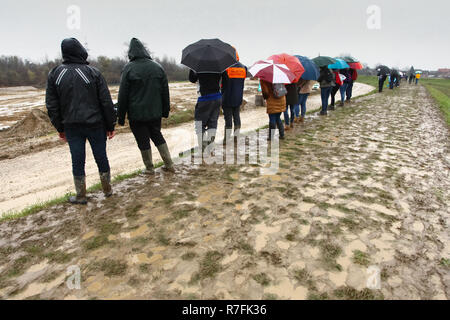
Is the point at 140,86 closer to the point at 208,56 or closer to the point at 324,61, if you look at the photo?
the point at 208,56

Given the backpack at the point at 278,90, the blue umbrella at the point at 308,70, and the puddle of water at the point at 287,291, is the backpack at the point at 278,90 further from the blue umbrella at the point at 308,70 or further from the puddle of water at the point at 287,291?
the puddle of water at the point at 287,291

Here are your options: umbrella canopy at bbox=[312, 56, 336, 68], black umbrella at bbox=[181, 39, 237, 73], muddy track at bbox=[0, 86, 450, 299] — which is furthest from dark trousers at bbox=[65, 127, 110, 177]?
umbrella canopy at bbox=[312, 56, 336, 68]

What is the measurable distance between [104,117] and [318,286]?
3.43m

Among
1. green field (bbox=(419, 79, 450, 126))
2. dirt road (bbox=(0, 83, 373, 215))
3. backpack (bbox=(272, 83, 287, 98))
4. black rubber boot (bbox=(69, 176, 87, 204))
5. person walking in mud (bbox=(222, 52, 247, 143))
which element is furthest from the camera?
green field (bbox=(419, 79, 450, 126))

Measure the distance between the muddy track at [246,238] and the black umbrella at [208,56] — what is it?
1942 millimetres

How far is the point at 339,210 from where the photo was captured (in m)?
3.72

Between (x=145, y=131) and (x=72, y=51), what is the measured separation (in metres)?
1.60

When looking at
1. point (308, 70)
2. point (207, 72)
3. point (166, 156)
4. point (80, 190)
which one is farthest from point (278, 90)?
point (80, 190)

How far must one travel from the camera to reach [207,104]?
18.0 ft

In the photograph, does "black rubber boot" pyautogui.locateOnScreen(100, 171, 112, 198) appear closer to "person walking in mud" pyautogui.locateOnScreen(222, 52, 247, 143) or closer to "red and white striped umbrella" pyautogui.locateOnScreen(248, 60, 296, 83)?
"person walking in mud" pyautogui.locateOnScreen(222, 52, 247, 143)

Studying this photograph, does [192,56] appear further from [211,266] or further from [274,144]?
[211,266]

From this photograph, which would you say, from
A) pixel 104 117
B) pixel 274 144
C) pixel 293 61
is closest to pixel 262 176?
pixel 274 144

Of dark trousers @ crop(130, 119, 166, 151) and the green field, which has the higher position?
the green field

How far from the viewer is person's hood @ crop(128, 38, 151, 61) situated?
4.21 meters
